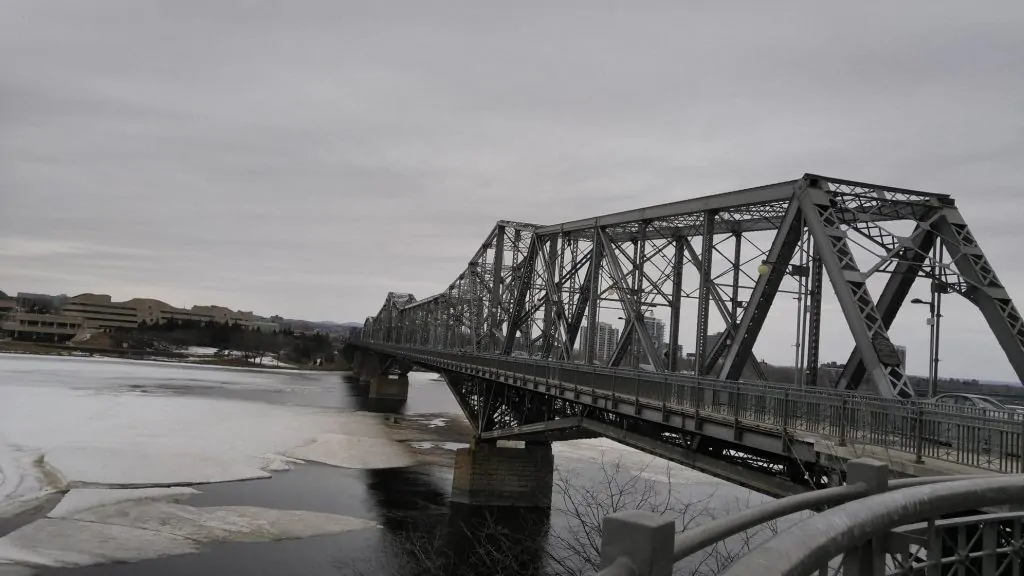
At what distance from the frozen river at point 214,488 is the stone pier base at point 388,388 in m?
29.1

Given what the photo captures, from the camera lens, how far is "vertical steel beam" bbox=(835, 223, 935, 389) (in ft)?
55.9

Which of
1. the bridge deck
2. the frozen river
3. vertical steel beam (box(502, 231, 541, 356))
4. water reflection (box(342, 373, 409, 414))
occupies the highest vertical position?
vertical steel beam (box(502, 231, 541, 356))

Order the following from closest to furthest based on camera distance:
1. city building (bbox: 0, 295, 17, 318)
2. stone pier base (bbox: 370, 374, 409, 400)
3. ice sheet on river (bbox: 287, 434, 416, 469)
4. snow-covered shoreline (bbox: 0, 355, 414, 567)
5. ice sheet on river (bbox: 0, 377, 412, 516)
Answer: snow-covered shoreline (bbox: 0, 355, 414, 567), ice sheet on river (bbox: 0, 377, 412, 516), ice sheet on river (bbox: 287, 434, 416, 469), stone pier base (bbox: 370, 374, 409, 400), city building (bbox: 0, 295, 17, 318)

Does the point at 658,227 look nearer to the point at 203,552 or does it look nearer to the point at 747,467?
the point at 747,467

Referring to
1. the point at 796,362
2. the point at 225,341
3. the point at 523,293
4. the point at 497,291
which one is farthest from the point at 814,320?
the point at 225,341

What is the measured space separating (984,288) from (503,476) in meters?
23.9

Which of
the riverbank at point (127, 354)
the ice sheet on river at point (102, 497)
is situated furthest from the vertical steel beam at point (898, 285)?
the riverbank at point (127, 354)

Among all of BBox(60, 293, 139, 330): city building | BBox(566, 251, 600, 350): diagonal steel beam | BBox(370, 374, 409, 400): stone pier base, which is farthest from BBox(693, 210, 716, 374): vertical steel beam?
BBox(60, 293, 139, 330): city building

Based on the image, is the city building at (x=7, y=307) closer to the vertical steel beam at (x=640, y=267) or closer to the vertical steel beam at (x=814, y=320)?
the vertical steel beam at (x=640, y=267)

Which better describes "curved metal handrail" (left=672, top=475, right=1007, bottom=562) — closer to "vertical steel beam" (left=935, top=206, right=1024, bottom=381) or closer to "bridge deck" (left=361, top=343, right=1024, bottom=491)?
"bridge deck" (left=361, top=343, right=1024, bottom=491)

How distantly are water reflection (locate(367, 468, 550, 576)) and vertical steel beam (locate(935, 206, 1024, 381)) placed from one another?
43.3ft

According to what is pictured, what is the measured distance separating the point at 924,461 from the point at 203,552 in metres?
20.8

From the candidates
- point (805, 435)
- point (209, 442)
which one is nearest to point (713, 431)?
point (805, 435)

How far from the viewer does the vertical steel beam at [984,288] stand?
52.4 feet
